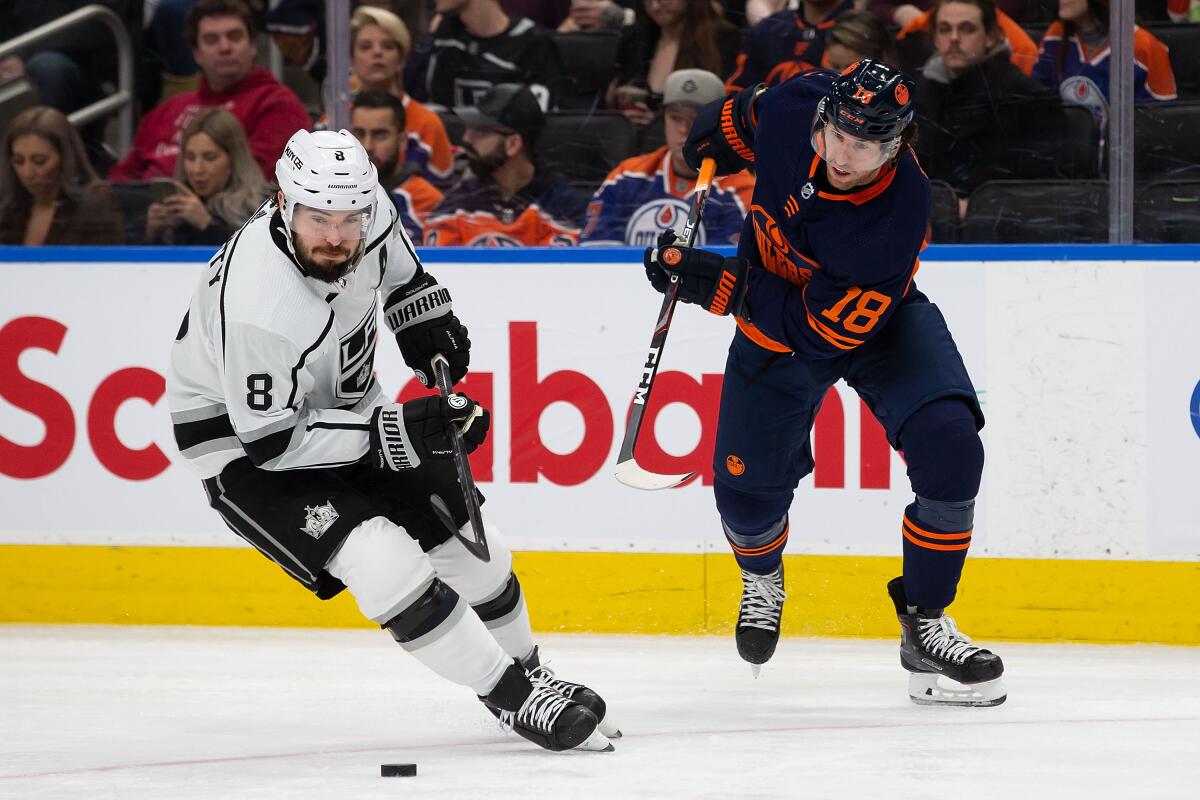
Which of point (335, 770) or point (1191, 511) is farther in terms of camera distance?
point (1191, 511)

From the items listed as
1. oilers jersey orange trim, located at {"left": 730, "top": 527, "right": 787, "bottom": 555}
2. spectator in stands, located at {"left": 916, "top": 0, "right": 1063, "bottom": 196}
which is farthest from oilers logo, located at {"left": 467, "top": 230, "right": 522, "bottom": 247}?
oilers jersey orange trim, located at {"left": 730, "top": 527, "right": 787, "bottom": 555}

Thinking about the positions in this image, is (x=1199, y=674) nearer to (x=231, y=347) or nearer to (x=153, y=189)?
(x=231, y=347)

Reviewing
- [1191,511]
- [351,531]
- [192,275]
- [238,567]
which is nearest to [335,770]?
[351,531]

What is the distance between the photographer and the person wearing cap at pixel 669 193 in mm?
4504

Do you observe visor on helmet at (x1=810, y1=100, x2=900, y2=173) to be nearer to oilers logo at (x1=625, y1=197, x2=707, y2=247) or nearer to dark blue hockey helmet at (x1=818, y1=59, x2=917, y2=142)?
dark blue hockey helmet at (x1=818, y1=59, x2=917, y2=142)

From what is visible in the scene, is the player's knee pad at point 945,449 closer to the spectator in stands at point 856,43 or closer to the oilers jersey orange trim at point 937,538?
the oilers jersey orange trim at point 937,538

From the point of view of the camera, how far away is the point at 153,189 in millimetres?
4766

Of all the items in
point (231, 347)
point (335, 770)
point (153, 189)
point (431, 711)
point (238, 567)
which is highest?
point (231, 347)

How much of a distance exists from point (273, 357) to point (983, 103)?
85.3 inches

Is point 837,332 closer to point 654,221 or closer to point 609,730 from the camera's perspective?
point 609,730

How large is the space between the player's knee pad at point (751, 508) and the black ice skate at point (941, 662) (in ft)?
0.95

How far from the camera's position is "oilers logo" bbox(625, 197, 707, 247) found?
453cm

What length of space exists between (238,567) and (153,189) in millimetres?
1048

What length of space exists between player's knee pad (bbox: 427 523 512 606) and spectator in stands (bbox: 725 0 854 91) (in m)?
1.67
